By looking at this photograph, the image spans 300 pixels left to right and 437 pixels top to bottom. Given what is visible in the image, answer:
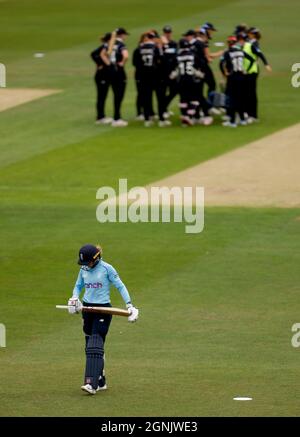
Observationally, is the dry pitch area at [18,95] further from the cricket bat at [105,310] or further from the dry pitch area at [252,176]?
the cricket bat at [105,310]

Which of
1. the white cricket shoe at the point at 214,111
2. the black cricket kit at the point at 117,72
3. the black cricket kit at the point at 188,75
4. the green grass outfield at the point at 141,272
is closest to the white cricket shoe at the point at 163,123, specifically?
the green grass outfield at the point at 141,272

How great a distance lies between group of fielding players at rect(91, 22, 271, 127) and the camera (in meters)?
Result: 36.7

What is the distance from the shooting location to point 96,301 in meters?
18.1

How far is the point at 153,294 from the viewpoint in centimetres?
2331

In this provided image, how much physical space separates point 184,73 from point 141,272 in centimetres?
1287

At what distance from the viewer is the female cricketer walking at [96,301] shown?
57.9 ft

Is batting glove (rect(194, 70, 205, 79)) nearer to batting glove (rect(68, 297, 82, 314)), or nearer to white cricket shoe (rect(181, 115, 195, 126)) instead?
white cricket shoe (rect(181, 115, 195, 126))

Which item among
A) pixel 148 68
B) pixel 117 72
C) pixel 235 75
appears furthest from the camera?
pixel 148 68

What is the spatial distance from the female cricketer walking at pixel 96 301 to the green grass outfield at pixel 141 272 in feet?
1.40

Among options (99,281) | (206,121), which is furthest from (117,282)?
(206,121)

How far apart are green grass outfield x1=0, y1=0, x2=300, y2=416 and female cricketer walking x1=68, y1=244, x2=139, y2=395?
1.40 ft

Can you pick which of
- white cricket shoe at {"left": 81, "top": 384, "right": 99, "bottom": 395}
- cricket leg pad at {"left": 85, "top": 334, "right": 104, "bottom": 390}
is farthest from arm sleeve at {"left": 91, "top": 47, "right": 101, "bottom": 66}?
white cricket shoe at {"left": 81, "top": 384, "right": 99, "bottom": 395}

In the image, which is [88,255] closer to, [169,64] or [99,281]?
[99,281]

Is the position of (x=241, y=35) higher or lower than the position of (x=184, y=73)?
higher
